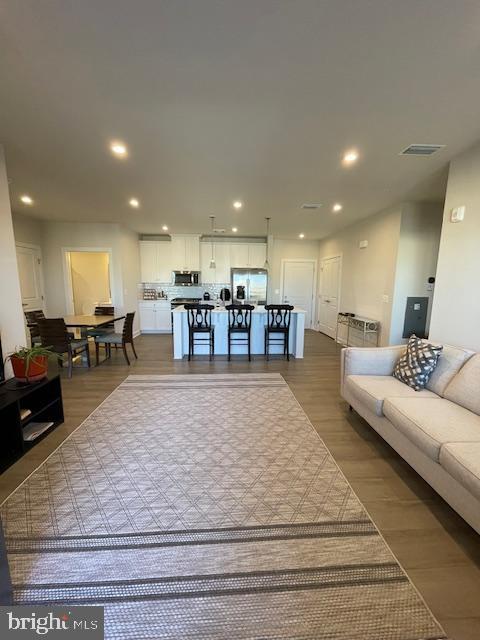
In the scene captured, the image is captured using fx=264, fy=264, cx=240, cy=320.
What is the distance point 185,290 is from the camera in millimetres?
7492

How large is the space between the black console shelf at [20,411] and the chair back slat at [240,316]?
2.85 metres

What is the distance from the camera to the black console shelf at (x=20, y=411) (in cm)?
211

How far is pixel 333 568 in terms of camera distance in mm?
1321

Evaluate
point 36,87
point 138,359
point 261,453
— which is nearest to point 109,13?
point 36,87

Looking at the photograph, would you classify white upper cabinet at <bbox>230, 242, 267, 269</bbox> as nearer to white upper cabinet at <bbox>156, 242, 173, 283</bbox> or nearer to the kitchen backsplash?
the kitchen backsplash

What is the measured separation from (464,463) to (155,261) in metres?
7.21

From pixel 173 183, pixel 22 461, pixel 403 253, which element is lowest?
pixel 22 461

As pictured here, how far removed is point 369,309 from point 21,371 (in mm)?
5367

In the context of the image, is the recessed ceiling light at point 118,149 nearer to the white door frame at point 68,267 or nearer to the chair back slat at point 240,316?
the chair back slat at point 240,316

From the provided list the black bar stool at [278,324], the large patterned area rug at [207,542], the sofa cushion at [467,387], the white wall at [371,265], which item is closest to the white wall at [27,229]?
the large patterned area rug at [207,542]

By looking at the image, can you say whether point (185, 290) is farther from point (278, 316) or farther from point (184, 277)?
point (278, 316)

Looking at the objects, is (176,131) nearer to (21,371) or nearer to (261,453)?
(21,371)

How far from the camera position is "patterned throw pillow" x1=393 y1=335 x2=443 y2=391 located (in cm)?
244

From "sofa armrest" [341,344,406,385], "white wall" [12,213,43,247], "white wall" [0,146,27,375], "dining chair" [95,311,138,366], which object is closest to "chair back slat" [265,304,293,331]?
"sofa armrest" [341,344,406,385]
